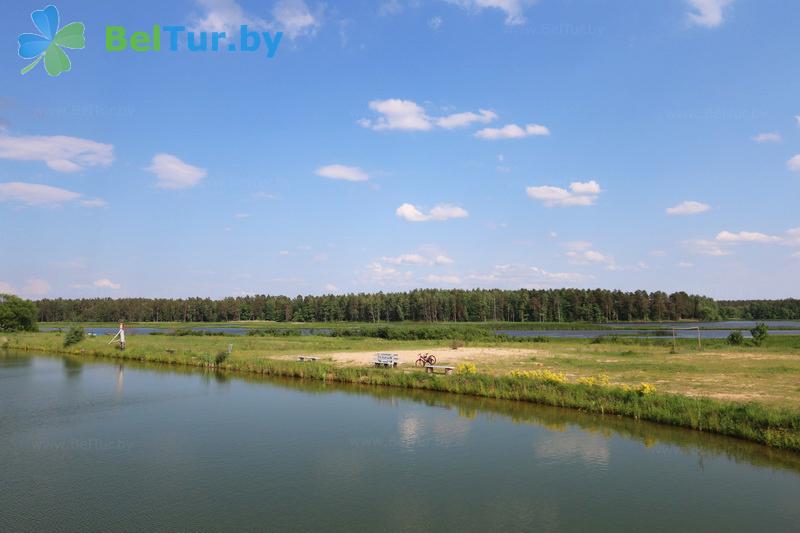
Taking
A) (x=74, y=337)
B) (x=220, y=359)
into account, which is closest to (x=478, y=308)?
(x=74, y=337)

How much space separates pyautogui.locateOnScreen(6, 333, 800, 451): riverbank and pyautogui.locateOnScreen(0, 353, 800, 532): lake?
947 mm

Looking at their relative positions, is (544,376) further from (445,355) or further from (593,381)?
Result: (445,355)

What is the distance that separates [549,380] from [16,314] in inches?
3943

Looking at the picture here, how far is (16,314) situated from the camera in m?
91.9

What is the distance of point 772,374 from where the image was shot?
35375mm

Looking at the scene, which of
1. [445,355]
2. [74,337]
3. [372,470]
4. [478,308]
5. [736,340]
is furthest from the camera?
[478,308]

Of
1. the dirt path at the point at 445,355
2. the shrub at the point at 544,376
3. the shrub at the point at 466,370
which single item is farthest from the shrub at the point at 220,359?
the shrub at the point at 544,376

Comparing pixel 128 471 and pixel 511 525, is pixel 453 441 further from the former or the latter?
pixel 128 471

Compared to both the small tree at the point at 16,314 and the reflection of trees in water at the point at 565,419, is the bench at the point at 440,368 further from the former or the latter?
the small tree at the point at 16,314

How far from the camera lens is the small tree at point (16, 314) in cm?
9088

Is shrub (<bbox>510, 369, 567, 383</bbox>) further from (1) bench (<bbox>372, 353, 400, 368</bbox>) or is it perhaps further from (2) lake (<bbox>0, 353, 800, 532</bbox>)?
(1) bench (<bbox>372, 353, 400, 368</bbox>)

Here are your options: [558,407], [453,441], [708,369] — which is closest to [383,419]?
[453,441]

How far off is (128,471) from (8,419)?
531 inches

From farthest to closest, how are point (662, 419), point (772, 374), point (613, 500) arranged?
point (772, 374)
point (662, 419)
point (613, 500)
